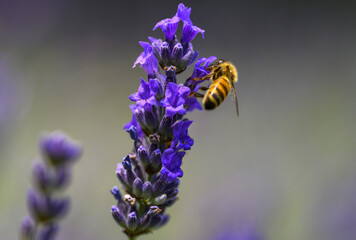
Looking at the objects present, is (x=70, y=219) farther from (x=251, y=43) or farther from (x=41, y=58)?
(x=251, y=43)

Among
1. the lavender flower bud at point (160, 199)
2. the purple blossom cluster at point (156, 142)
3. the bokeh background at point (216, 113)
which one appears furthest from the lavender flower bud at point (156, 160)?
the bokeh background at point (216, 113)

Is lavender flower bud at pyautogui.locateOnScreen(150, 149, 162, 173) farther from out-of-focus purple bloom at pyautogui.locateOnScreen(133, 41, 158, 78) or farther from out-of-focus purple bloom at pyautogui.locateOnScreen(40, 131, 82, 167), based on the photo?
out-of-focus purple bloom at pyautogui.locateOnScreen(40, 131, 82, 167)

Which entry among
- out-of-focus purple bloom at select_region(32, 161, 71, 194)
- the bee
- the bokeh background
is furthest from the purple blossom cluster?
the bokeh background

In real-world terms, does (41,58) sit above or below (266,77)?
above

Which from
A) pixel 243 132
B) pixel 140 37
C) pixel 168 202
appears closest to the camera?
pixel 168 202

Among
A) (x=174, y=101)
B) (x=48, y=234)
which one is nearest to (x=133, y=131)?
(x=174, y=101)

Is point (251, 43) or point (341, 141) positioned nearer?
point (341, 141)

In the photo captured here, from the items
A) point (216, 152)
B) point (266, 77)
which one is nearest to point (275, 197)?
point (216, 152)
